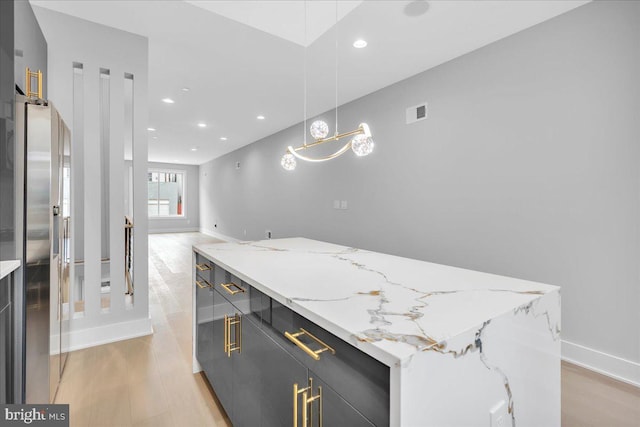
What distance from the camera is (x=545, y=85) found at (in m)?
2.41

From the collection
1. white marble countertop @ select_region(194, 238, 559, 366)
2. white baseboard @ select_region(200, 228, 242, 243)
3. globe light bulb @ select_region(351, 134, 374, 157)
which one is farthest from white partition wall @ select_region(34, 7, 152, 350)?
white baseboard @ select_region(200, 228, 242, 243)

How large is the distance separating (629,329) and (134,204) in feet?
12.5

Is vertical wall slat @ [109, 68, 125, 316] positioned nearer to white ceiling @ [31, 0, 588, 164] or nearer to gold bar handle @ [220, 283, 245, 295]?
white ceiling @ [31, 0, 588, 164]

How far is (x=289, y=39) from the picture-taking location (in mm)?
2730

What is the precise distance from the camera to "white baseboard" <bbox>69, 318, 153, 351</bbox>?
248cm

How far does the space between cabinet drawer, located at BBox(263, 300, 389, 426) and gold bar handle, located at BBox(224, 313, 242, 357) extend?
1.72ft

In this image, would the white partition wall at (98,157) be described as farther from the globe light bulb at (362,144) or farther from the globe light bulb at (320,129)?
the globe light bulb at (362,144)

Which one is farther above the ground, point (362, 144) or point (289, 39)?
point (289, 39)

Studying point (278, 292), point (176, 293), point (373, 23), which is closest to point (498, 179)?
point (373, 23)

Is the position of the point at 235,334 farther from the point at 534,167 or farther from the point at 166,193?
the point at 166,193

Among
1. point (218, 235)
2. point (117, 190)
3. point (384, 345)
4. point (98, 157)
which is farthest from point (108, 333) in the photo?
point (218, 235)

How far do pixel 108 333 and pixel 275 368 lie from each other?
2.21 m

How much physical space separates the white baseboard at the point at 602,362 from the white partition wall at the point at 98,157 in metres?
3.43

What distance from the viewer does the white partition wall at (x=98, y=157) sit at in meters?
2.44
